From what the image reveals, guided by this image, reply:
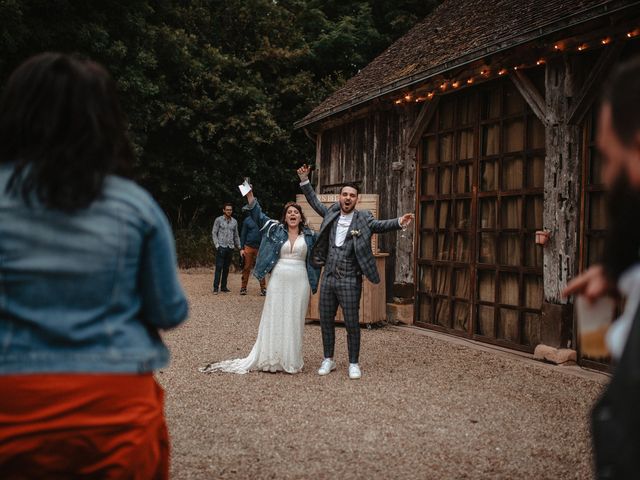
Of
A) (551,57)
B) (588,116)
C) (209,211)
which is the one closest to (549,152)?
(588,116)

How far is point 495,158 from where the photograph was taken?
26.4ft

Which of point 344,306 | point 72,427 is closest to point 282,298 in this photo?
point 344,306

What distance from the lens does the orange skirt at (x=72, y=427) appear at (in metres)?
1.47

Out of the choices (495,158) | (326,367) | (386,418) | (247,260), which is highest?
(495,158)

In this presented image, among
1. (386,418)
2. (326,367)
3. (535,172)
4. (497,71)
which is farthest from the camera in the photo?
(497,71)

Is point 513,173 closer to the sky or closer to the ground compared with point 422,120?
closer to the ground

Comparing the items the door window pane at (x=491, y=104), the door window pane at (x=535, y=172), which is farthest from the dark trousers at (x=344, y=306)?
the door window pane at (x=491, y=104)

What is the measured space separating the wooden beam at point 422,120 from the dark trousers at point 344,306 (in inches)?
144

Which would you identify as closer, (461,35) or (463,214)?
(463,214)

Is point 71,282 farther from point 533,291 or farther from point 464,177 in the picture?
point 464,177

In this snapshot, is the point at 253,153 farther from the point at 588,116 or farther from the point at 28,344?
the point at 28,344

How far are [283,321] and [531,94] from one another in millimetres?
3768

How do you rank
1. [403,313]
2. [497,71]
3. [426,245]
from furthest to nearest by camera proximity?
[403,313] < [426,245] < [497,71]

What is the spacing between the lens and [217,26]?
72.1 feet
